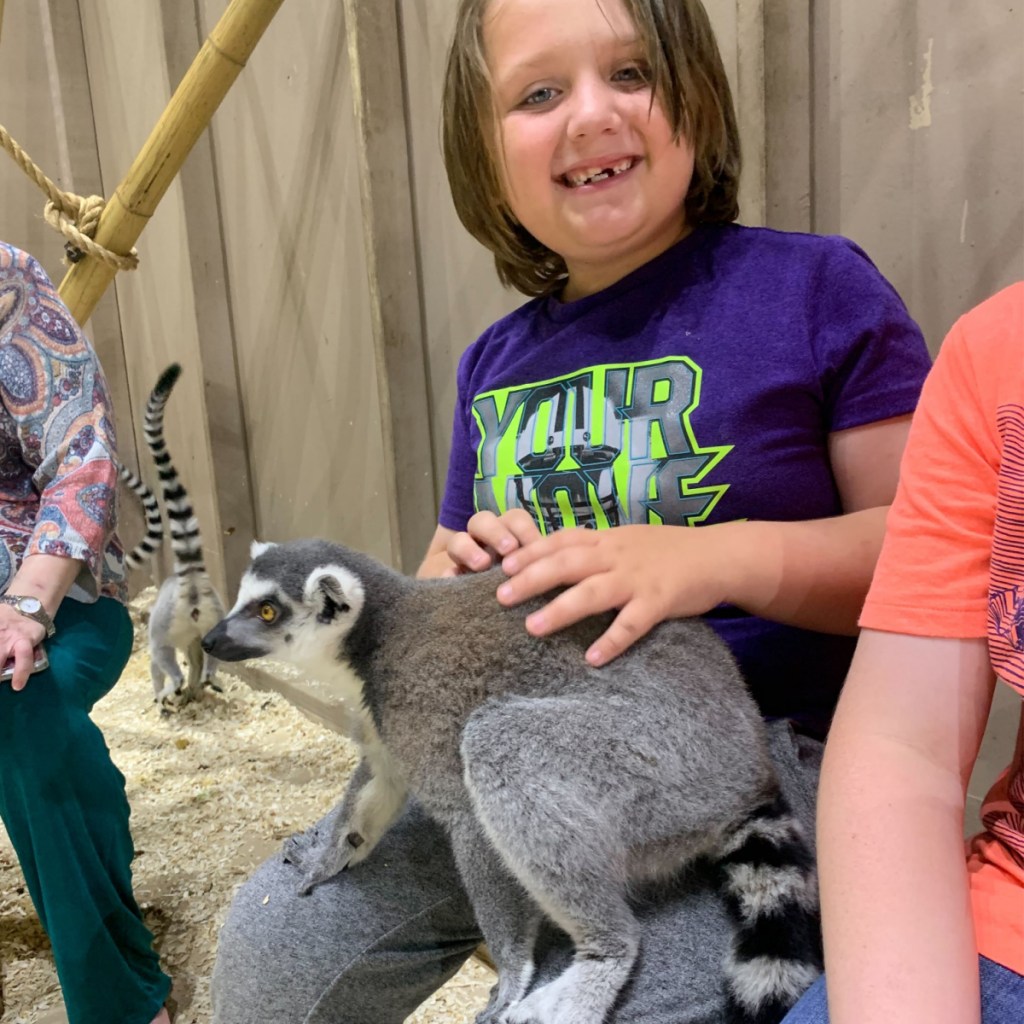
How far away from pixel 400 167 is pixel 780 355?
5.06 feet

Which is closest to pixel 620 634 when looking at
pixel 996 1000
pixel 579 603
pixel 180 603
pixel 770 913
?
pixel 579 603

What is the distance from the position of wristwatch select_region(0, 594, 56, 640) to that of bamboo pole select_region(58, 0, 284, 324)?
1058 mm

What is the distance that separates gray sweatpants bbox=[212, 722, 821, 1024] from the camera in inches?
38.8

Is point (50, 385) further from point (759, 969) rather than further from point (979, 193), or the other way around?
point (979, 193)

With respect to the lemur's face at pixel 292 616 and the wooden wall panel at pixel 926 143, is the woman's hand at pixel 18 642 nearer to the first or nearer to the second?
the lemur's face at pixel 292 616

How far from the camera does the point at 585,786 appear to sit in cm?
77

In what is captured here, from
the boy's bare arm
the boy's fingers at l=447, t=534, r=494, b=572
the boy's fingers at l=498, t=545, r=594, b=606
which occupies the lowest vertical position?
the boy's bare arm

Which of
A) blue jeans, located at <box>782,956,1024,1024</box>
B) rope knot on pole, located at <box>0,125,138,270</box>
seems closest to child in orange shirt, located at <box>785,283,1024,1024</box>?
blue jeans, located at <box>782,956,1024,1024</box>

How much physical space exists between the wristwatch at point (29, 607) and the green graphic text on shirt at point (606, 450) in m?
0.85

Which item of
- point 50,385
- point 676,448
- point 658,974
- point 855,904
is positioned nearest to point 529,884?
point 658,974

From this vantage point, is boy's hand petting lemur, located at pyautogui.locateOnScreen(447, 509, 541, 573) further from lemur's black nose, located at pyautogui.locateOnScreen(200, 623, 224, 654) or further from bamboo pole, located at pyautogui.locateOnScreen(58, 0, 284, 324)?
bamboo pole, located at pyautogui.locateOnScreen(58, 0, 284, 324)

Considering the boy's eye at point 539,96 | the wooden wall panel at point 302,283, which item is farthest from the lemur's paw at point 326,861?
the wooden wall panel at point 302,283

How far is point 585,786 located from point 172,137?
1.95 metres

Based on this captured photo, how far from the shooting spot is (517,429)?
3.53 feet
